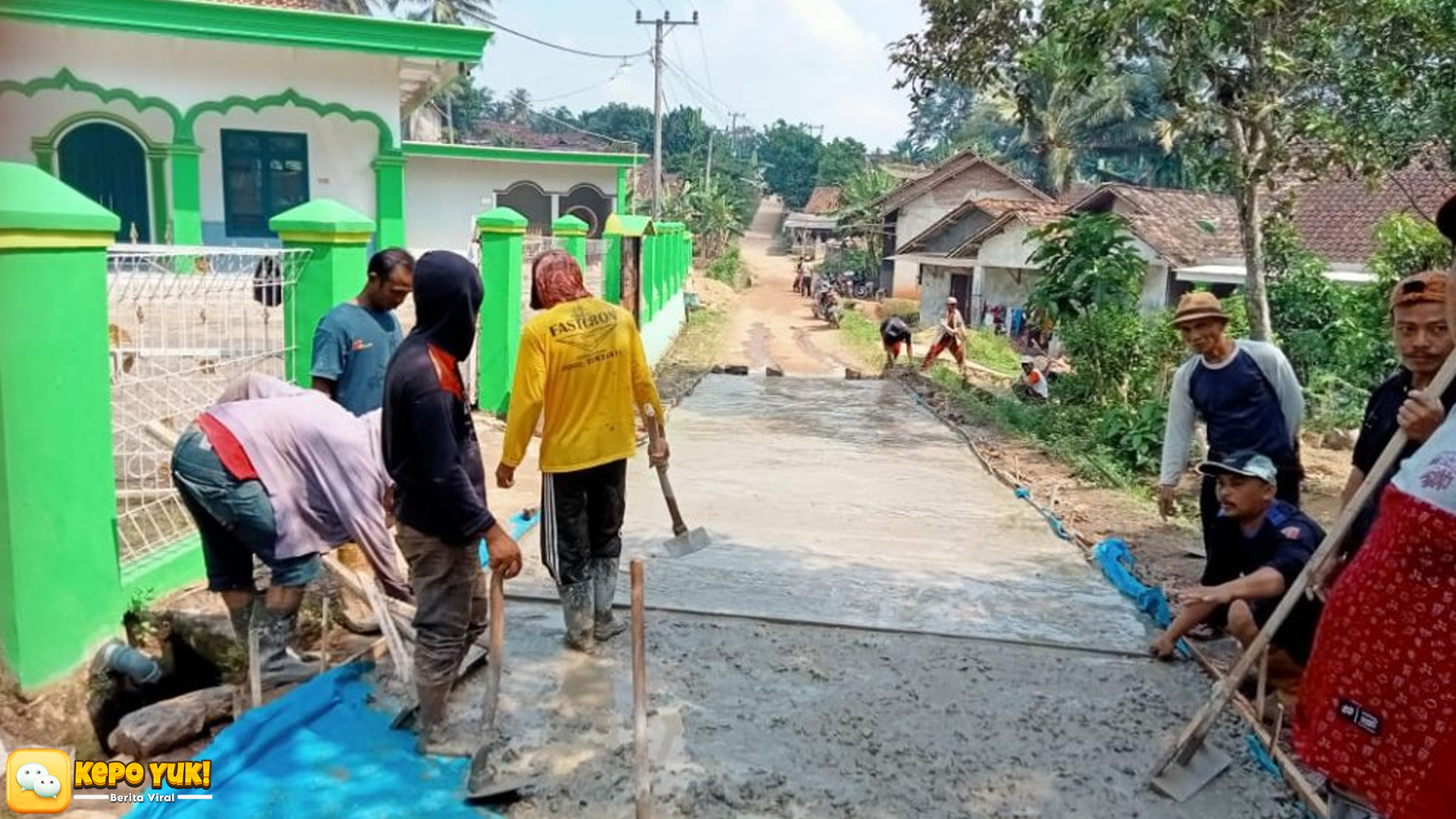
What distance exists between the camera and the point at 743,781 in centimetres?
324

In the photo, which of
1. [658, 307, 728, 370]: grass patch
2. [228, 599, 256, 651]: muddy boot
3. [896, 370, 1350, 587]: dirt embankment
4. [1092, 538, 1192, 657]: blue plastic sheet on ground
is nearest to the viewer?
[228, 599, 256, 651]: muddy boot

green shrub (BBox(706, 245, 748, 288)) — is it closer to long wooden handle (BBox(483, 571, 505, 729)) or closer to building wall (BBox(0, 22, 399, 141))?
building wall (BBox(0, 22, 399, 141))

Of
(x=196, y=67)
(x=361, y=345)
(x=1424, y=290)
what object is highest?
(x=196, y=67)

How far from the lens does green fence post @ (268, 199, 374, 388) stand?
543cm

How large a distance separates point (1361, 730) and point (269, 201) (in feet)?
52.6

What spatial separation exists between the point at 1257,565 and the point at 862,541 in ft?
8.16

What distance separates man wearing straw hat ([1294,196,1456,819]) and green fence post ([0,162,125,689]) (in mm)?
3746

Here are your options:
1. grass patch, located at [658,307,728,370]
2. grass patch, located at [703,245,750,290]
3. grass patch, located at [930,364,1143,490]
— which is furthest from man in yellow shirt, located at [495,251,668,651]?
grass patch, located at [703,245,750,290]

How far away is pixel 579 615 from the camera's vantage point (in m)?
4.18

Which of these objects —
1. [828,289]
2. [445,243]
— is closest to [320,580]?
[445,243]

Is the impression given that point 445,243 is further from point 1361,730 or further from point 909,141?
point 909,141

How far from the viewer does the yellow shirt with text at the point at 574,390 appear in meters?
3.96

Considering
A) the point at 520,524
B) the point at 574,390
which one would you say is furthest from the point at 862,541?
the point at 574,390

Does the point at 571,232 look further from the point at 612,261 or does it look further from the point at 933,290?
the point at 933,290
